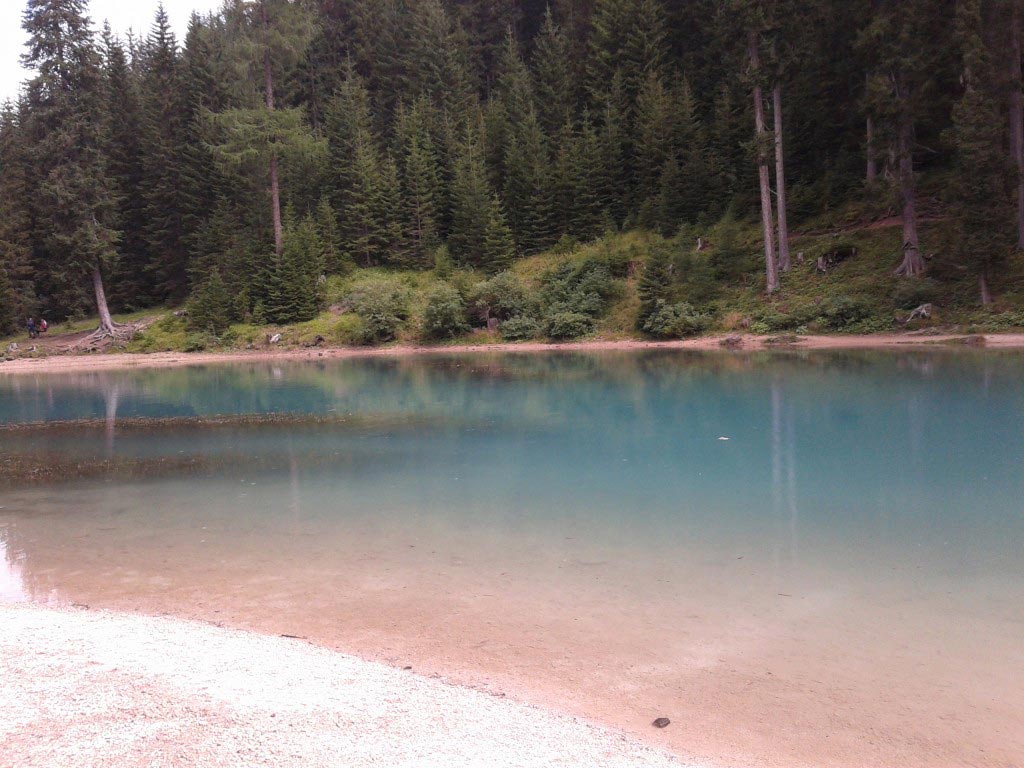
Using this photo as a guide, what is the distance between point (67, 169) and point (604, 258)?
28.7 metres

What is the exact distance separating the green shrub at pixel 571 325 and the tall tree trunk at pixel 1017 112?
1687 cm

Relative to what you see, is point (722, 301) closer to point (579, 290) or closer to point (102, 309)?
point (579, 290)

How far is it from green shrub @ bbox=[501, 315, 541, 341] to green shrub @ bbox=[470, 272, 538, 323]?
24.9 inches

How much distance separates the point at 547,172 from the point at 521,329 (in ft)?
40.3

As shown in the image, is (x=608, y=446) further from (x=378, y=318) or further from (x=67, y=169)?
(x=67, y=169)

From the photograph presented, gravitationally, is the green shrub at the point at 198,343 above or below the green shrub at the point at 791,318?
above

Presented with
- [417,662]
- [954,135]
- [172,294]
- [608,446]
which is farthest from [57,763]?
[172,294]

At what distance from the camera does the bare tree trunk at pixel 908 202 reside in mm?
27328

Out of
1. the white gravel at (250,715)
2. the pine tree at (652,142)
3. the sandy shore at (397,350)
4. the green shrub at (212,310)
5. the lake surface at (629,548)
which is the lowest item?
the lake surface at (629,548)

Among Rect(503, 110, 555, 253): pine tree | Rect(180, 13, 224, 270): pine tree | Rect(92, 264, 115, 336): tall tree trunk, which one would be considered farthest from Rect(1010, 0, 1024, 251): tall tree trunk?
Rect(92, 264, 115, 336): tall tree trunk

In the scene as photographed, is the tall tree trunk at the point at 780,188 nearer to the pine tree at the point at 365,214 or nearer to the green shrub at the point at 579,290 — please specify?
the green shrub at the point at 579,290

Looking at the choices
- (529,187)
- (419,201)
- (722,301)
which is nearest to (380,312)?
(419,201)

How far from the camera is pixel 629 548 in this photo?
748 cm

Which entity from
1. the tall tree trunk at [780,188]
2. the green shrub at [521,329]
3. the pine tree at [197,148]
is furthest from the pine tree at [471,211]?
the tall tree trunk at [780,188]
